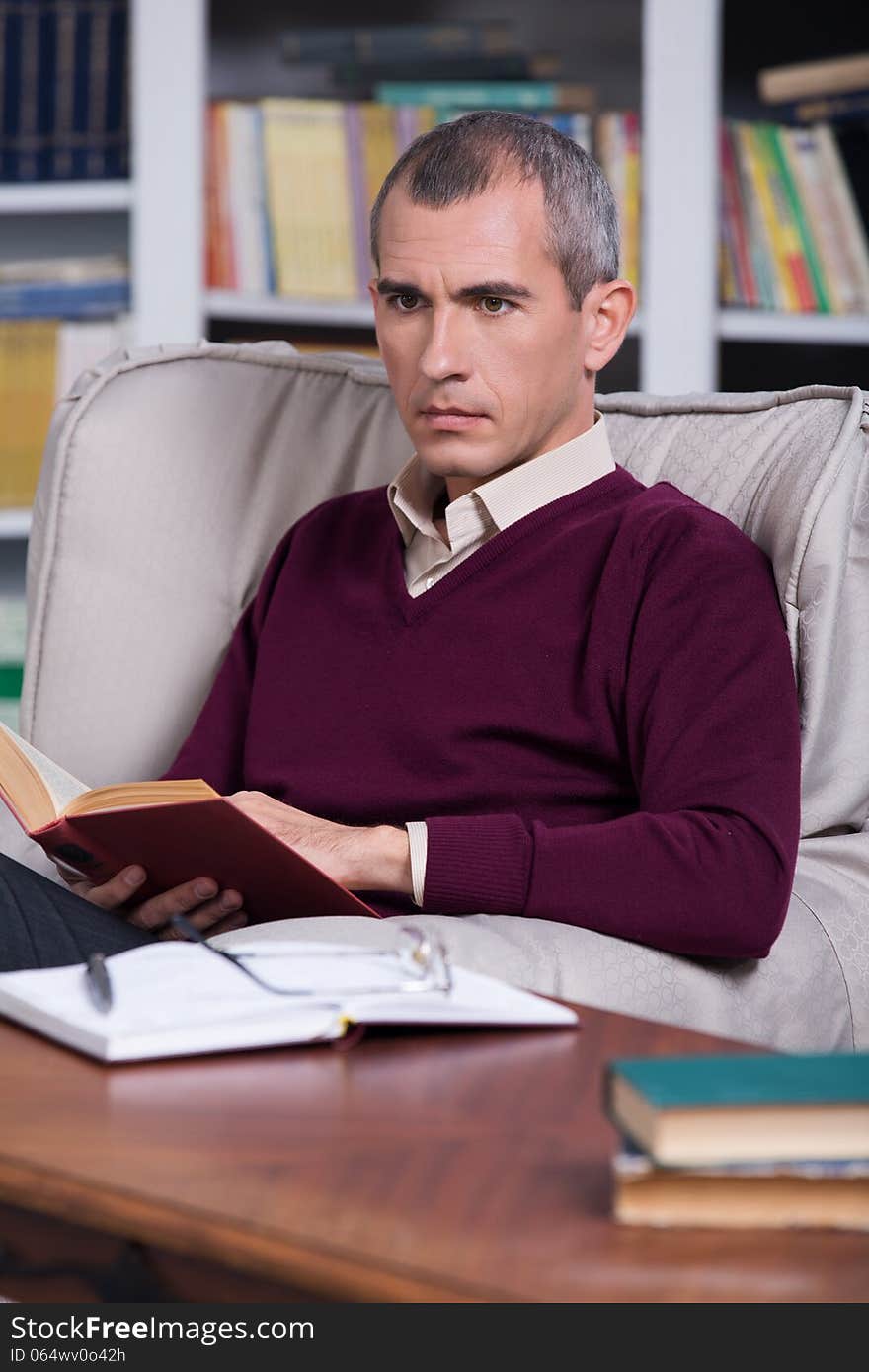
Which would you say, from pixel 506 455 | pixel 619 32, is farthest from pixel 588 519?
pixel 619 32

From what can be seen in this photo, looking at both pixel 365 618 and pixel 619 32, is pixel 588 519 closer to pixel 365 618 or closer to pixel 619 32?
pixel 365 618

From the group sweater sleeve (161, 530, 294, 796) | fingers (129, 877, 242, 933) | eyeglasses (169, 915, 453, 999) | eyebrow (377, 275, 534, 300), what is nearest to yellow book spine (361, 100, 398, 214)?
sweater sleeve (161, 530, 294, 796)

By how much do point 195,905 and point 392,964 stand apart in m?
0.39

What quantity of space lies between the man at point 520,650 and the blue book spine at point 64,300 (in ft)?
3.87

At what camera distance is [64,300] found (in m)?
2.62

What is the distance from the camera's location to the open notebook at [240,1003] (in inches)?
33.4

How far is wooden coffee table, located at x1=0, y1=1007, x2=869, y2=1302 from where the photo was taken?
625 millimetres

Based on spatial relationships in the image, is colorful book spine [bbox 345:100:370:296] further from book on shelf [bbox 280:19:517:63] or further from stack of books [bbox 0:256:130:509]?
stack of books [bbox 0:256:130:509]

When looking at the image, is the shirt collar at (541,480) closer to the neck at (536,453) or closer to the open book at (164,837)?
the neck at (536,453)

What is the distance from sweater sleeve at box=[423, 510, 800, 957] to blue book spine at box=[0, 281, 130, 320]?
1.52 metres

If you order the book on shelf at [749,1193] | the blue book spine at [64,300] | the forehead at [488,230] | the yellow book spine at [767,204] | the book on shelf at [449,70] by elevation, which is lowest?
the book on shelf at [749,1193]

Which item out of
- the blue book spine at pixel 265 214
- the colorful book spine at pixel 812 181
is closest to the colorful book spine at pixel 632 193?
the colorful book spine at pixel 812 181

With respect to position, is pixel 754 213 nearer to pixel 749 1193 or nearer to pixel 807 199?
pixel 807 199

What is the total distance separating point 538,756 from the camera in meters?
1.41
